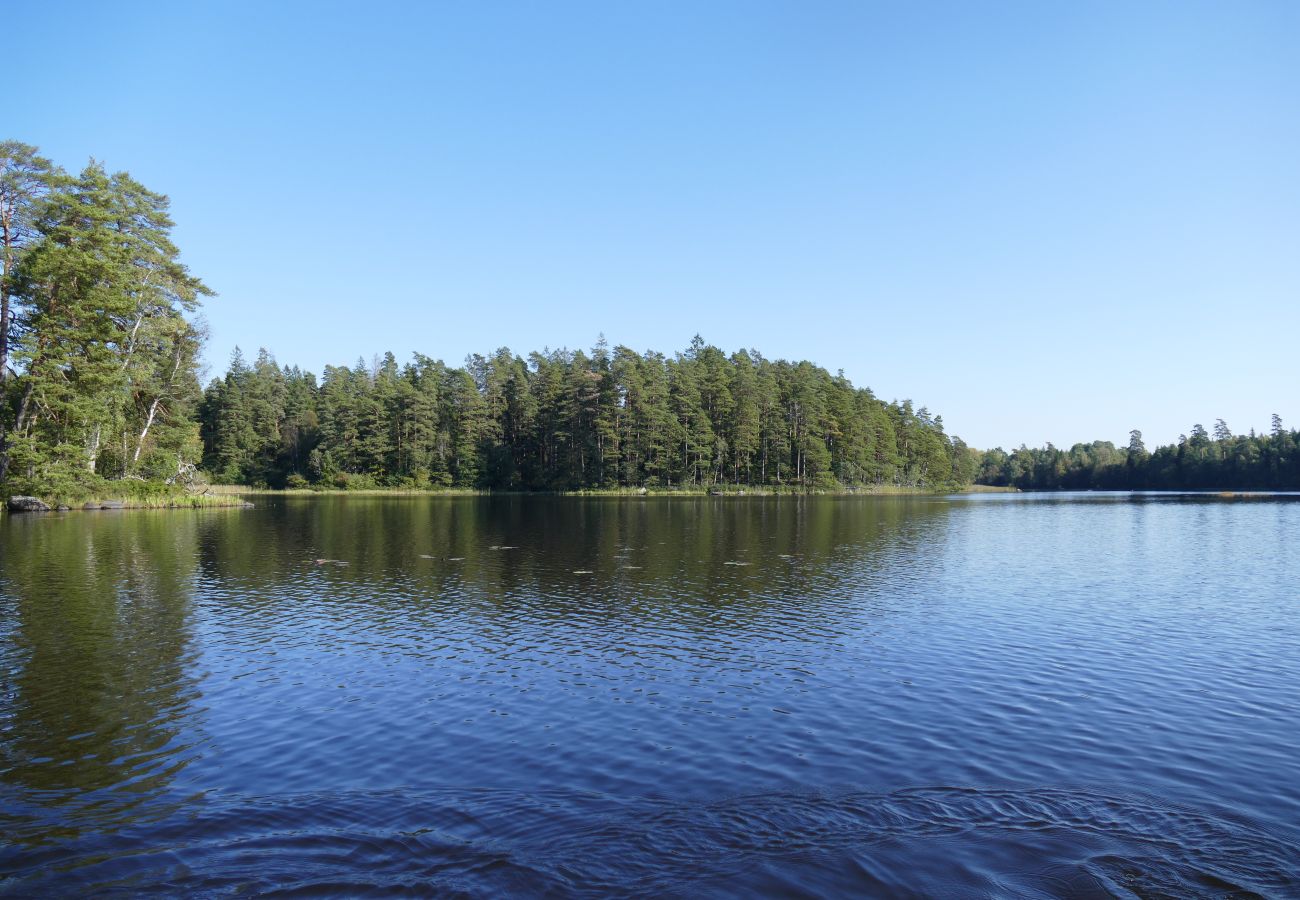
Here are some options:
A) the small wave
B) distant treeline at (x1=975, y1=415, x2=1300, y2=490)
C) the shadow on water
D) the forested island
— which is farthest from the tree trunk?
distant treeline at (x1=975, y1=415, x2=1300, y2=490)

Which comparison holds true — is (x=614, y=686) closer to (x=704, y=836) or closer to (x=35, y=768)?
(x=704, y=836)

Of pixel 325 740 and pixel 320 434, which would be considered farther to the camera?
pixel 320 434

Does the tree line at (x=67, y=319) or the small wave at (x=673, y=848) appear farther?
the tree line at (x=67, y=319)

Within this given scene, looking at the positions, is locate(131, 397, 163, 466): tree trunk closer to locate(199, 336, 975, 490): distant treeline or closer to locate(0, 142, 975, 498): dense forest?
locate(0, 142, 975, 498): dense forest

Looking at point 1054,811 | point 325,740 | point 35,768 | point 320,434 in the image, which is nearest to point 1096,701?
point 1054,811

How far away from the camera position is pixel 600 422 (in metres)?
120

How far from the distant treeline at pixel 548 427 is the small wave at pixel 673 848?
4269 inches

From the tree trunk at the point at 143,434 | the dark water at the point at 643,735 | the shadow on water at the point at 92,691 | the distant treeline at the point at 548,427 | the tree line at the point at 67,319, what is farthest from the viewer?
the distant treeline at the point at 548,427

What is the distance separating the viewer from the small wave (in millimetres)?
8922

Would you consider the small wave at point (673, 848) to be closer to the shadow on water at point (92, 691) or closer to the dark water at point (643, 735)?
the dark water at point (643, 735)

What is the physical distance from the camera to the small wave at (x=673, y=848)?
8.92 m

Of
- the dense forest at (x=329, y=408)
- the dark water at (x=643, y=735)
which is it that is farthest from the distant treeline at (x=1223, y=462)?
the dark water at (x=643, y=735)

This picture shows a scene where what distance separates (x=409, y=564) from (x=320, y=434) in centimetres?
10589

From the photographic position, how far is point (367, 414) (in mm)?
125188
